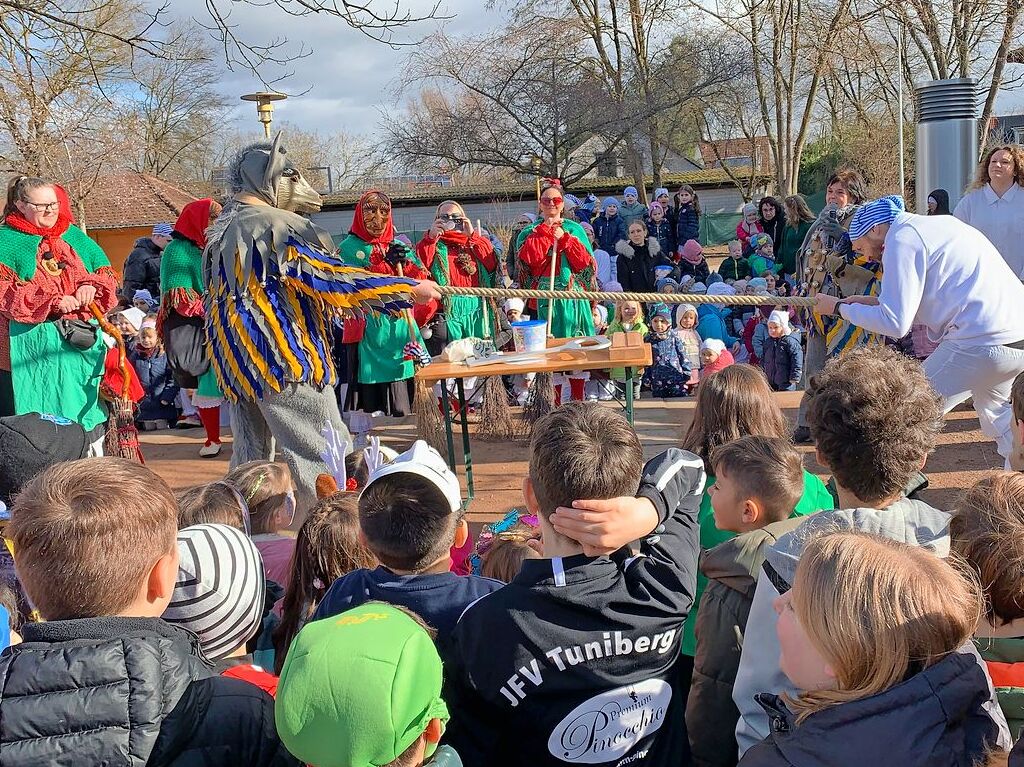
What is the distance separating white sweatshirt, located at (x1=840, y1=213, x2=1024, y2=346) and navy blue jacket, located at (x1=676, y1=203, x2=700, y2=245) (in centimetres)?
836

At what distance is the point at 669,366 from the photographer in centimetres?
827

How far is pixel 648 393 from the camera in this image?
8.54 m

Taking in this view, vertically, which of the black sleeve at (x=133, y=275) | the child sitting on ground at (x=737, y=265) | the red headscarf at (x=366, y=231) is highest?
the red headscarf at (x=366, y=231)

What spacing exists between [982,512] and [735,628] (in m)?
0.54

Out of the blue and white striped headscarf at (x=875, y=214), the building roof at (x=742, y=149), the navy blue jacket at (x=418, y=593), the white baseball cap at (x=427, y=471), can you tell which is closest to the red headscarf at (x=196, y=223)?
the blue and white striped headscarf at (x=875, y=214)

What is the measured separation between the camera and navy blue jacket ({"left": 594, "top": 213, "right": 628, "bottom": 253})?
1266 centimetres

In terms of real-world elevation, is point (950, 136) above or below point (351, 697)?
above

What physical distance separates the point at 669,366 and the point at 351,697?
7146mm

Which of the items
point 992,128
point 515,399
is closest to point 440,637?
point 515,399

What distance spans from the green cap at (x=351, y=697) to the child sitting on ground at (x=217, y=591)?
2.12 feet

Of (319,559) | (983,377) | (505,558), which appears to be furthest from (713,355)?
(319,559)

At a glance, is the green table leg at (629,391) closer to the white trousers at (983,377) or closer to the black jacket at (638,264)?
the white trousers at (983,377)

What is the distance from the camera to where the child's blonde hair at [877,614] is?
135 centimetres

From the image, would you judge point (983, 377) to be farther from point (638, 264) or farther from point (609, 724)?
point (638, 264)
